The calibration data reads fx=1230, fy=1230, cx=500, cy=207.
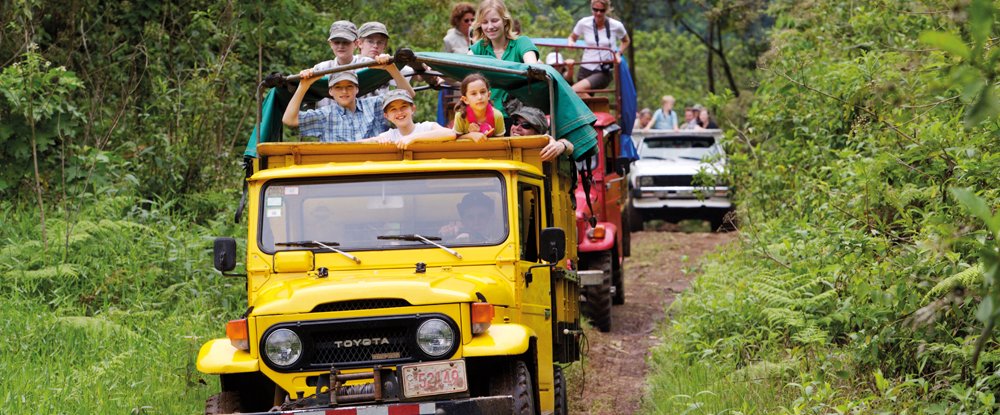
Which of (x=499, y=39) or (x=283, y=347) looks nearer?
(x=283, y=347)

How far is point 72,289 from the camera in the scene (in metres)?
10.2

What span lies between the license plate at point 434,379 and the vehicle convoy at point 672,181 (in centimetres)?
1478

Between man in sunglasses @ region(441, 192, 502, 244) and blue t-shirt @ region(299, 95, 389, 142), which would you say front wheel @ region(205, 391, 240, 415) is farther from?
blue t-shirt @ region(299, 95, 389, 142)

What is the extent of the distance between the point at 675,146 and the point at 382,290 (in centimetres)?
1630

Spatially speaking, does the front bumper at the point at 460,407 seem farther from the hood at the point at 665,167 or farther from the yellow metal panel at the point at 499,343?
the hood at the point at 665,167

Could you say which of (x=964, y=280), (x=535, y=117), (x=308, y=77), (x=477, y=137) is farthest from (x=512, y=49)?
(x=964, y=280)

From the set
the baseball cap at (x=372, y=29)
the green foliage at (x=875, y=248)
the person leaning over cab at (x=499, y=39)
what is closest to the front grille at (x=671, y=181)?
the green foliage at (x=875, y=248)

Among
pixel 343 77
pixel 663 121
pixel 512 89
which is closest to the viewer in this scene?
pixel 343 77

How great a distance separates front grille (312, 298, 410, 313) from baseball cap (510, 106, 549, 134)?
8.23ft

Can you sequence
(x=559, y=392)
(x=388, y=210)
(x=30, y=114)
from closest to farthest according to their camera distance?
(x=388, y=210) < (x=559, y=392) < (x=30, y=114)

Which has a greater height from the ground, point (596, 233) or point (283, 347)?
point (596, 233)

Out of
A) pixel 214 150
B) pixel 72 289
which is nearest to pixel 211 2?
pixel 214 150

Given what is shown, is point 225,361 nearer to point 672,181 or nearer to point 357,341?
point 357,341

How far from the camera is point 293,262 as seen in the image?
269 inches
